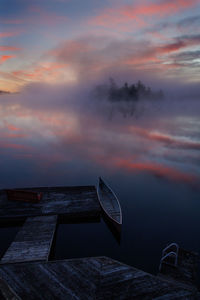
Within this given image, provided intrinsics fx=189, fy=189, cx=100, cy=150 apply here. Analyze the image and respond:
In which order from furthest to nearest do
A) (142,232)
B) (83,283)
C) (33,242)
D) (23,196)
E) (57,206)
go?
(23,196), (57,206), (142,232), (33,242), (83,283)

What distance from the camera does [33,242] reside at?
13.6 metres

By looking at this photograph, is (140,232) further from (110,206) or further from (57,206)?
(57,206)

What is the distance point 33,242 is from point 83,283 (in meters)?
5.67

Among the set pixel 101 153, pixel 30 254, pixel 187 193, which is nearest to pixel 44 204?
pixel 30 254

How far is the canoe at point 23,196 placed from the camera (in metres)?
19.0

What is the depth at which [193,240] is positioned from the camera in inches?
639

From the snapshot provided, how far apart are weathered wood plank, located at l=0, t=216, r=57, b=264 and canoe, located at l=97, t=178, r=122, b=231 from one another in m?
4.83

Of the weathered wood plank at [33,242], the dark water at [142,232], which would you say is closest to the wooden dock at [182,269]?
the dark water at [142,232]

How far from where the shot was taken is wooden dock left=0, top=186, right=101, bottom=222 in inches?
690

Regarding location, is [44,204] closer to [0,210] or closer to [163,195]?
[0,210]

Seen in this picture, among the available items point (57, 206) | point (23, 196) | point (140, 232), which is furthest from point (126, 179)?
point (23, 196)

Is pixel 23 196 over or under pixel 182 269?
over

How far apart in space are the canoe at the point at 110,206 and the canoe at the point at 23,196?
21.1ft

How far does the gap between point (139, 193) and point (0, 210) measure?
1598 cm
